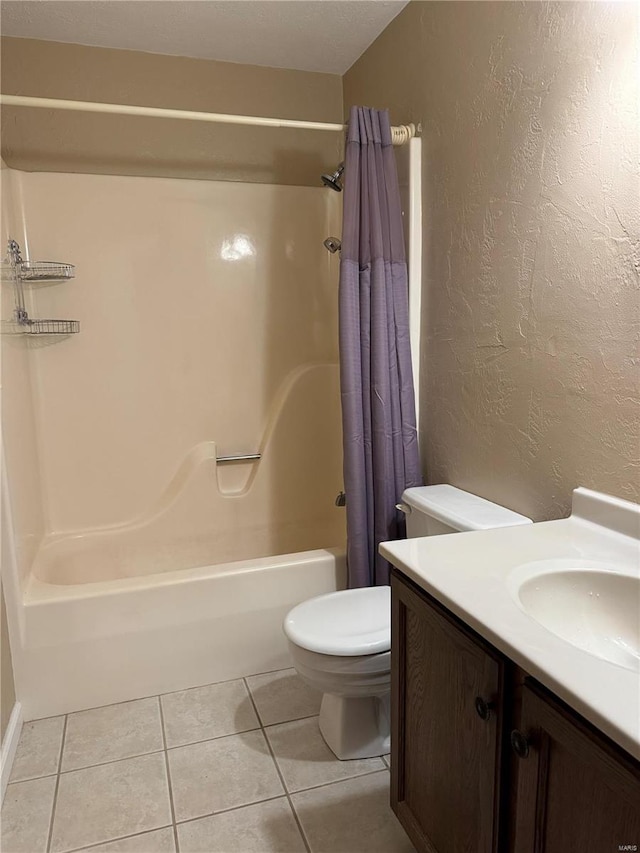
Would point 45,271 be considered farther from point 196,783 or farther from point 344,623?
point 196,783

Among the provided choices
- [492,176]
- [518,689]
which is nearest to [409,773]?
[518,689]

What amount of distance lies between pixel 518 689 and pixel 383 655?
72 cm

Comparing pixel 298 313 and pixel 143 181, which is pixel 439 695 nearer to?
pixel 298 313

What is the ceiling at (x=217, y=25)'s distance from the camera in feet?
7.08

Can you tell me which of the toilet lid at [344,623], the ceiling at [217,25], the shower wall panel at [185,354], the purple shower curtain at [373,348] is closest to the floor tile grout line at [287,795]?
the toilet lid at [344,623]

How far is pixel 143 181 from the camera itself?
2619 mm

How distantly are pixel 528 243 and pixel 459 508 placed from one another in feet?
2.52

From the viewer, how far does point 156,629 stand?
206 cm

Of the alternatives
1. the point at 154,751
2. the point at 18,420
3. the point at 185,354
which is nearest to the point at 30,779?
the point at 154,751

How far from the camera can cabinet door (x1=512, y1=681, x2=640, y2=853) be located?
760 mm

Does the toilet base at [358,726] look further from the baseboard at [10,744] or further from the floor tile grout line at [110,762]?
the baseboard at [10,744]

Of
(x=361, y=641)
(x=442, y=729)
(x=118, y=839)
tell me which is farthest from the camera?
(x=361, y=641)

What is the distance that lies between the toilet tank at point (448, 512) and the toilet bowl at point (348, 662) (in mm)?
248

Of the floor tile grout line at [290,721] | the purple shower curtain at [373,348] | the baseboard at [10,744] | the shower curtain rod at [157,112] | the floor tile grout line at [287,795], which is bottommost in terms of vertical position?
the floor tile grout line at [287,795]
